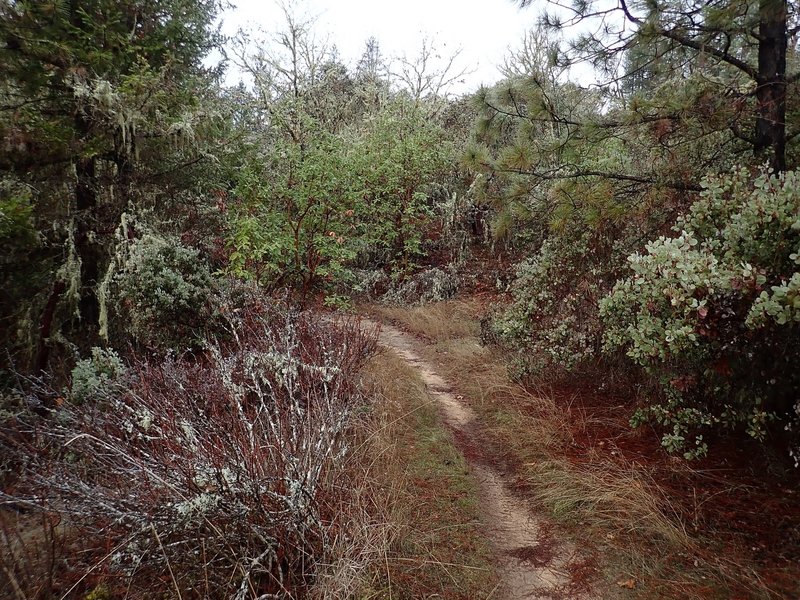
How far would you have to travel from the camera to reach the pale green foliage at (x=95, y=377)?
4.27m

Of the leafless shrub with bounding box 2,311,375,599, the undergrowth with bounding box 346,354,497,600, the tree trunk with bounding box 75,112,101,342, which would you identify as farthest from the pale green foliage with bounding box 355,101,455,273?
the leafless shrub with bounding box 2,311,375,599

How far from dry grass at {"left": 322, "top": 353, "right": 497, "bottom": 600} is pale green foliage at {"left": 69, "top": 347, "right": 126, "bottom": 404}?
7.94 ft

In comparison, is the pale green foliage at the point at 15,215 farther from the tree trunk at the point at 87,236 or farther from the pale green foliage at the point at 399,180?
the pale green foliage at the point at 399,180

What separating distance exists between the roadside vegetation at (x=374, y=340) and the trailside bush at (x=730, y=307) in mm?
22

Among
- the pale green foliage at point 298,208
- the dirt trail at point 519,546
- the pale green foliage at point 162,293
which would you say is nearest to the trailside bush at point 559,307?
the dirt trail at point 519,546

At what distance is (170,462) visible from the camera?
2648 mm

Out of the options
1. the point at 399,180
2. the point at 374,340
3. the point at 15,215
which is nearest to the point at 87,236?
the point at 15,215

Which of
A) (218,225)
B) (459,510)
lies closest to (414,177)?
(218,225)

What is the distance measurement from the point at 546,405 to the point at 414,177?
9100 millimetres

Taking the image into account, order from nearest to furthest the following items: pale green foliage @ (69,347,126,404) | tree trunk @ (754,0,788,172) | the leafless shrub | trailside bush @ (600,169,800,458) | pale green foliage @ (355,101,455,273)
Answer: the leafless shrub
trailside bush @ (600,169,800,458)
tree trunk @ (754,0,788,172)
pale green foliage @ (69,347,126,404)
pale green foliage @ (355,101,455,273)

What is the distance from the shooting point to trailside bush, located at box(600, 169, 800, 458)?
272 cm

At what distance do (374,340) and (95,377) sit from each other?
2834mm

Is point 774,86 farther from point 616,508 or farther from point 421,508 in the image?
point 421,508

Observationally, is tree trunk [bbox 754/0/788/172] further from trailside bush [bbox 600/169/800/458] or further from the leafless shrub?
the leafless shrub
